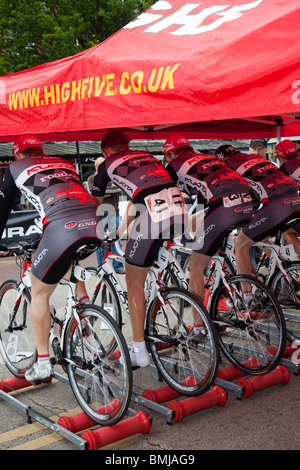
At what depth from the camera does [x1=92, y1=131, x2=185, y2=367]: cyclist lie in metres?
4.39

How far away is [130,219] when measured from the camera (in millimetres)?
5156

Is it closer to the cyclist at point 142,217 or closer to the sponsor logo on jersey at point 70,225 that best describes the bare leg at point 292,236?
the cyclist at point 142,217

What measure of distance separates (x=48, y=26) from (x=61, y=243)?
20875 millimetres

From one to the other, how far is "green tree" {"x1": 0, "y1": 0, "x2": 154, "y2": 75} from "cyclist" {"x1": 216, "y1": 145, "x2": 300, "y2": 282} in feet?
59.2

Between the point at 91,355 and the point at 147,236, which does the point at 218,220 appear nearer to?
the point at 147,236

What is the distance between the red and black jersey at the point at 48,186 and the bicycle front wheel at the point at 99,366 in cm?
78

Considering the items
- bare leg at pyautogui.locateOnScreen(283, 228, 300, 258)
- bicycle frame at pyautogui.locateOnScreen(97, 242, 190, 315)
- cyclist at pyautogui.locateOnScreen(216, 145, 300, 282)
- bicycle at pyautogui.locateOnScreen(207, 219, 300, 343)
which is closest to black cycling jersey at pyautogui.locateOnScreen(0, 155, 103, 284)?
bicycle frame at pyautogui.locateOnScreen(97, 242, 190, 315)

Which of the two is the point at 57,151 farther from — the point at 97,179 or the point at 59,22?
the point at 97,179

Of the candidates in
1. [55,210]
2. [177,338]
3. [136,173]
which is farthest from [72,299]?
[136,173]

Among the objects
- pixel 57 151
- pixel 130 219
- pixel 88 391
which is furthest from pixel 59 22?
pixel 88 391

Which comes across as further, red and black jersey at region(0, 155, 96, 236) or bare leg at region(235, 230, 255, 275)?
bare leg at region(235, 230, 255, 275)

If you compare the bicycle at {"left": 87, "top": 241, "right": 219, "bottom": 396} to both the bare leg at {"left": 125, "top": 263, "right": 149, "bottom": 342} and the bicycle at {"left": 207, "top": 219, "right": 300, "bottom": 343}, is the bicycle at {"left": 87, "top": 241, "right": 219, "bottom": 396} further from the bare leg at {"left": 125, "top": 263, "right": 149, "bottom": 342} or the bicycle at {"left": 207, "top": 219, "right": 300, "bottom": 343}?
the bicycle at {"left": 207, "top": 219, "right": 300, "bottom": 343}
